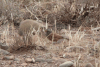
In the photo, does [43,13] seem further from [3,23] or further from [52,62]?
[52,62]

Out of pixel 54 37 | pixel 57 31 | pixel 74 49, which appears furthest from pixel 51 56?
pixel 57 31

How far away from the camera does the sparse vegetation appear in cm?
242

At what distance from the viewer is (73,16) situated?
4.28 metres

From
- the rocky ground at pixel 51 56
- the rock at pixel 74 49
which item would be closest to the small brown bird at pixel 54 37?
the rocky ground at pixel 51 56

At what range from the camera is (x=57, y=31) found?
392 cm

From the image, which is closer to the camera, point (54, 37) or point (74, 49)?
point (74, 49)

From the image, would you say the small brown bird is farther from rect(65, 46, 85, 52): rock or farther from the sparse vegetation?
rect(65, 46, 85, 52): rock

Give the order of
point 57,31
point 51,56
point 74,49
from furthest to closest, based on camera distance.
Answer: point 57,31 < point 74,49 < point 51,56

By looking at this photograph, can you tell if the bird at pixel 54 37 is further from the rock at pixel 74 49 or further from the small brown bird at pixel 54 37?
the rock at pixel 74 49

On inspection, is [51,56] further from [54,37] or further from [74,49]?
[54,37]

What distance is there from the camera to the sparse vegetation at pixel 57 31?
2.42 metres

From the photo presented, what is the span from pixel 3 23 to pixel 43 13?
1.10 meters

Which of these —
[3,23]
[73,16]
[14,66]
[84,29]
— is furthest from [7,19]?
[14,66]

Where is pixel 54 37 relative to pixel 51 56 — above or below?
above
